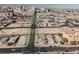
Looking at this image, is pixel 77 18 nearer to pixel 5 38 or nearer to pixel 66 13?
pixel 66 13

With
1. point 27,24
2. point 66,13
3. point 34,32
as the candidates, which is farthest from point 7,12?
point 66,13

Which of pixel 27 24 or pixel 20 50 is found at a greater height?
pixel 27 24

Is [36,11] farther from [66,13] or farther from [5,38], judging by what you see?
[5,38]
